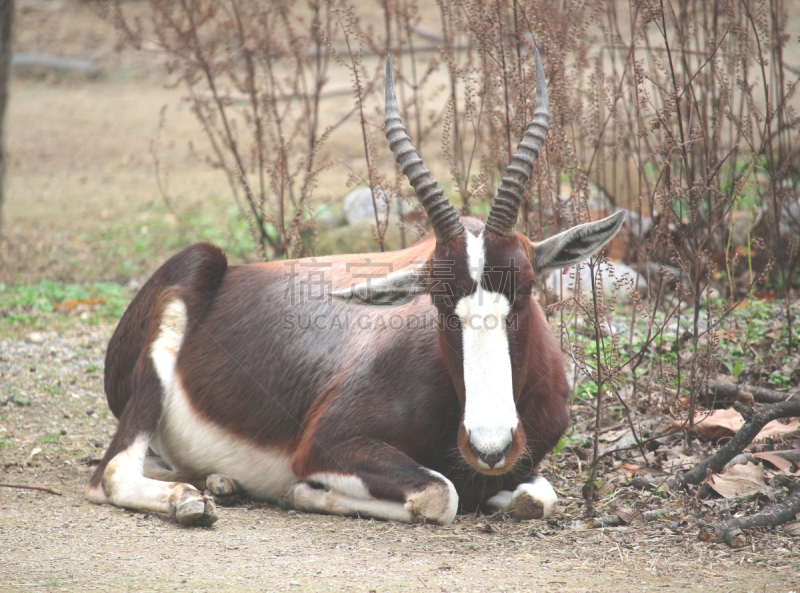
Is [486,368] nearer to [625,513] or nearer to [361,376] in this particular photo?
[361,376]

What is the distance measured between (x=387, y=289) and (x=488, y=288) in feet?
2.09

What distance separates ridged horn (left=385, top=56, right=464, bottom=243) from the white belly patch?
1.69m

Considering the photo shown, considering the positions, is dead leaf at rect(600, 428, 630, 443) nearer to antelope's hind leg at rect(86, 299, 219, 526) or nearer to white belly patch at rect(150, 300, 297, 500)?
white belly patch at rect(150, 300, 297, 500)

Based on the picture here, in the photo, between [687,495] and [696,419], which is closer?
[687,495]

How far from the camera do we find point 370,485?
12.9 ft

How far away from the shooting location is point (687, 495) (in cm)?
392

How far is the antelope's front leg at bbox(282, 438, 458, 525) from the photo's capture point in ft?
12.5

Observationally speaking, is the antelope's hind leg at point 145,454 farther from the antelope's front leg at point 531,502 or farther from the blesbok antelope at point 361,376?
the antelope's front leg at point 531,502

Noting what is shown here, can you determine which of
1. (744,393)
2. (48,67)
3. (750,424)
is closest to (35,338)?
(744,393)

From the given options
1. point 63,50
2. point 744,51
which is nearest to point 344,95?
point 63,50

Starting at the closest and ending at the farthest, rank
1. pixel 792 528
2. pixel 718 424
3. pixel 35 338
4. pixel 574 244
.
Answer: pixel 792 528, pixel 574 244, pixel 718 424, pixel 35 338

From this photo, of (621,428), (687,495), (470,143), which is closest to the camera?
(687,495)

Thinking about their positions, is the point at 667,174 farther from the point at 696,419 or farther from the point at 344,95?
the point at 344,95

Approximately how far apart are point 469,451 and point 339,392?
41.6 inches
